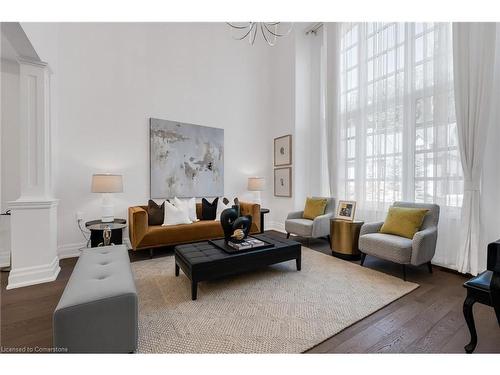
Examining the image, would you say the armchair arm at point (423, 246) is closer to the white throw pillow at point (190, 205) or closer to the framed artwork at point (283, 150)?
the framed artwork at point (283, 150)

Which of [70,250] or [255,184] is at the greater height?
[255,184]

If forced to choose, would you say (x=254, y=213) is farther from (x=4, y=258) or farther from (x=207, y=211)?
(x=4, y=258)

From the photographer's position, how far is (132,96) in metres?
3.91

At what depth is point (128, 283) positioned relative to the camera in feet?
4.93

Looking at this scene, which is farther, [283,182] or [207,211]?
[283,182]

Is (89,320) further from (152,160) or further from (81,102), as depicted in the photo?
(81,102)

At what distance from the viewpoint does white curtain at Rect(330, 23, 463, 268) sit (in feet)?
9.53

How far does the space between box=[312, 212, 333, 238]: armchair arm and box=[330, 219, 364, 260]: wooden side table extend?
458 millimetres

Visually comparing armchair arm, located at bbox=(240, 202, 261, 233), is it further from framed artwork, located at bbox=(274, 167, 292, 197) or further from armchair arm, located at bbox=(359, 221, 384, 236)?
armchair arm, located at bbox=(359, 221, 384, 236)

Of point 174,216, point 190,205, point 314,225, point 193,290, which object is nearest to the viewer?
point 193,290

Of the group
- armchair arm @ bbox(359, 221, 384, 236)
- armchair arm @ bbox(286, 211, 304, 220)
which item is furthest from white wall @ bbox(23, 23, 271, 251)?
armchair arm @ bbox(359, 221, 384, 236)

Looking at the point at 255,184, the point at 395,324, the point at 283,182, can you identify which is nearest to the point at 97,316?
the point at 395,324

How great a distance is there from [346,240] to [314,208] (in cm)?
101

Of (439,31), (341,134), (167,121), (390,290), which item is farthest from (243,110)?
(390,290)
